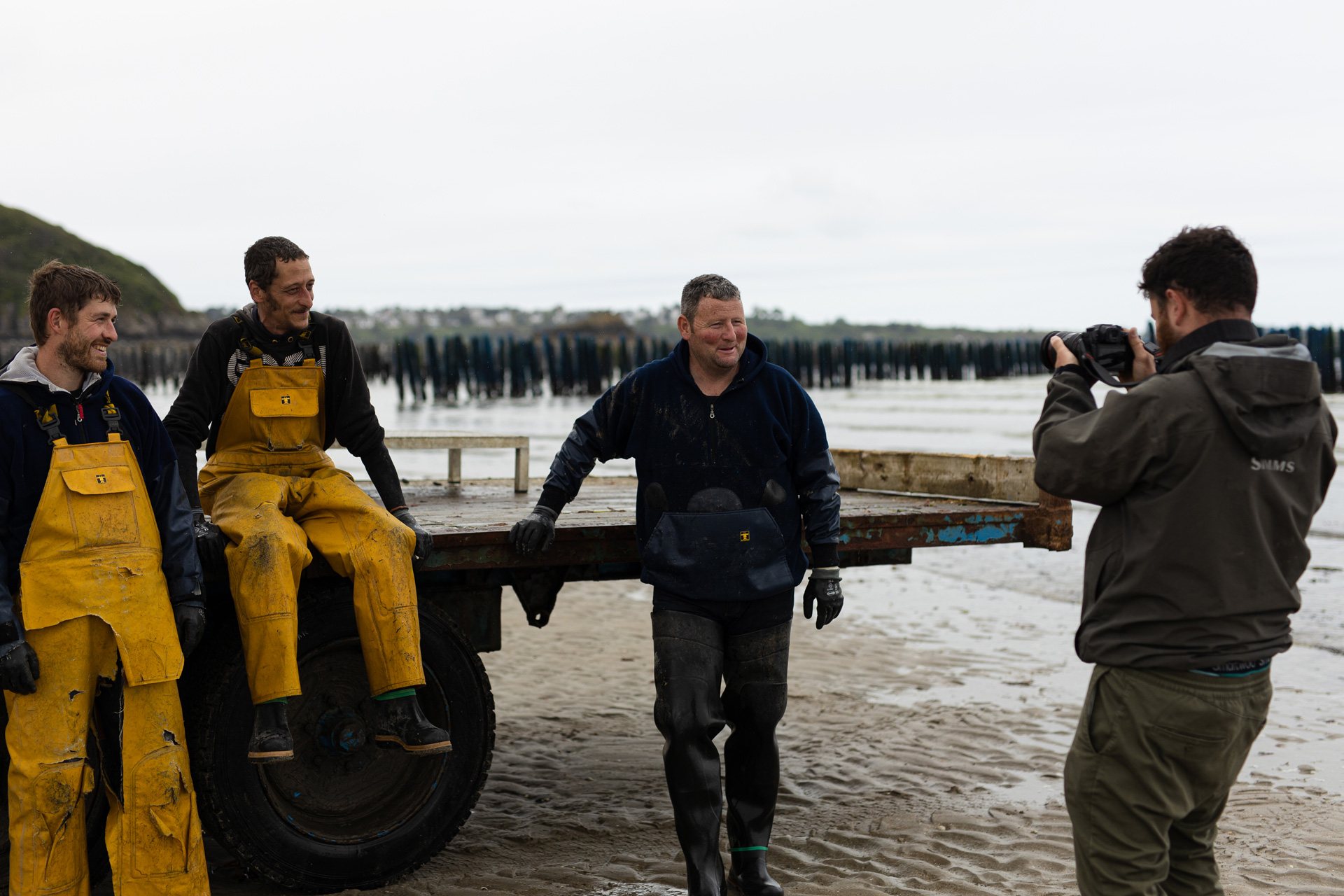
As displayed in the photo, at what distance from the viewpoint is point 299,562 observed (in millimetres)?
3766

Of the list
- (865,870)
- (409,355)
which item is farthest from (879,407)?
(865,870)

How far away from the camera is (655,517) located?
4.09 meters

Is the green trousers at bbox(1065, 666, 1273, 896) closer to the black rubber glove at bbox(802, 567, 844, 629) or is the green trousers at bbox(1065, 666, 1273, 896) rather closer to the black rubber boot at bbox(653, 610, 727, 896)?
the black rubber glove at bbox(802, 567, 844, 629)

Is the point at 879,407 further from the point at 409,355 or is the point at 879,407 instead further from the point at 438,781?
the point at 438,781

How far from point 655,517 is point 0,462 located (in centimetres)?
201

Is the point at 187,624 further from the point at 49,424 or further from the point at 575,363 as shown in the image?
the point at 575,363

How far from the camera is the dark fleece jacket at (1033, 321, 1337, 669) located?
2730 mm

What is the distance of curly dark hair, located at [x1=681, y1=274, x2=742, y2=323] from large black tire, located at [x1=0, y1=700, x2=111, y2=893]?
7.56 feet

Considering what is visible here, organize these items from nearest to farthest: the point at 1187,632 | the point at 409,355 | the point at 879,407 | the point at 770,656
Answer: the point at 1187,632, the point at 770,656, the point at 879,407, the point at 409,355

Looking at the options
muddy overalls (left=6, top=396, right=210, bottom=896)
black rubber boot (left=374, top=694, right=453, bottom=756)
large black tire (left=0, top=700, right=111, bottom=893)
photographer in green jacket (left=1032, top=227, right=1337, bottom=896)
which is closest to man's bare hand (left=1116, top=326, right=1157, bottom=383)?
photographer in green jacket (left=1032, top=227, right=1337, bottom=896)

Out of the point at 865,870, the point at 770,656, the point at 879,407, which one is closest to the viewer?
the point at 770,656

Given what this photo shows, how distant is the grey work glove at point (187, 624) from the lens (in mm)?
3527

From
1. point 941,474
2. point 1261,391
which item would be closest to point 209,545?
point 1261,391

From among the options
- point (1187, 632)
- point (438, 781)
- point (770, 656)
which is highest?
point (1187, 632)
